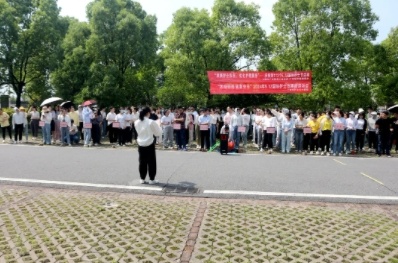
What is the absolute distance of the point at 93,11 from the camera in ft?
83.9

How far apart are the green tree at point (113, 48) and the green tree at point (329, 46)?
1236 cm

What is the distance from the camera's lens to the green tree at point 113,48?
82.4 ft

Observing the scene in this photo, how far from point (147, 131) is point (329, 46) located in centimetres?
2375

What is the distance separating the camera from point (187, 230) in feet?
17.8

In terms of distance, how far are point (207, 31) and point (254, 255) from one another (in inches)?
939

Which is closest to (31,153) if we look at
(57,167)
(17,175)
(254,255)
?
(57,167)

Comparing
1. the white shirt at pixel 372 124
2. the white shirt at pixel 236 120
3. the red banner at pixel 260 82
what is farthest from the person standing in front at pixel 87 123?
the white shirt at pixel 372 124

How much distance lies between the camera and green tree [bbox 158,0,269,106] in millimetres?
26078

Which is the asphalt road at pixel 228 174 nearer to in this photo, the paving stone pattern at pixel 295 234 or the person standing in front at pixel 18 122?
the paving stone pattern at pixel 295 234

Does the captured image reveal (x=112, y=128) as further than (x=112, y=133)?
No

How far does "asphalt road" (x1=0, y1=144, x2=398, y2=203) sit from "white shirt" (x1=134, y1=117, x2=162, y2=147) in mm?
1074

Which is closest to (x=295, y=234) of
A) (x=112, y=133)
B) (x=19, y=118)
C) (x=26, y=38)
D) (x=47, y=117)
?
(x=112, y=133)

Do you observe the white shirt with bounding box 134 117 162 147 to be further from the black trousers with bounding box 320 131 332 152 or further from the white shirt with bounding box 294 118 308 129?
the black trousers with bounding box 320 131 332 152

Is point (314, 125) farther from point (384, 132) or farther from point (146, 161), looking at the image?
point (146, 161)
